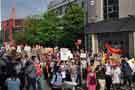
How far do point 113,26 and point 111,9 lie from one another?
3.53 metres

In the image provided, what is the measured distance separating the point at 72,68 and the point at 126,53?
21080 mm

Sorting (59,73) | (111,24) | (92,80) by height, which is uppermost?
(111,24)

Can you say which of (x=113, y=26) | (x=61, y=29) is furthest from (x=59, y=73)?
(x=61, y=29)

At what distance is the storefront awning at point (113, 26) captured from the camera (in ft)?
121

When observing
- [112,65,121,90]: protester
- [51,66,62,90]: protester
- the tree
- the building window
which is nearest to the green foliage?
the tree

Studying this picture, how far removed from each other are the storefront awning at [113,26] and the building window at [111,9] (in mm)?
1074

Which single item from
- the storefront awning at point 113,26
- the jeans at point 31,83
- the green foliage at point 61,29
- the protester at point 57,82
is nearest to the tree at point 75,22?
the green foliage at point 61,29

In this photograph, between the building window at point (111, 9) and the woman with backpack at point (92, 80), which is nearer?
the woman with backpack at point (92, 80)

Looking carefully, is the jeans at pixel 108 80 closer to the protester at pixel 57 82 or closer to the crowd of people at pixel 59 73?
the crowd of people at pixel 59 73

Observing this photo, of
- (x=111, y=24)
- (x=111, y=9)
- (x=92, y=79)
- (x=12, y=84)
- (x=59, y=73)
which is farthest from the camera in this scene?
(x=111, y=9)

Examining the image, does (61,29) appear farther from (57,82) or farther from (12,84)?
(12,84)

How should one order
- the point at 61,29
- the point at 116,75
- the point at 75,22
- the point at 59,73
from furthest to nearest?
the point at 61,29 < the point at 75,22 < the point at 116,75 < the point at 59,73

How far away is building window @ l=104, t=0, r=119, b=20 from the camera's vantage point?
4350 cm

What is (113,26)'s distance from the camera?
4122 cm
